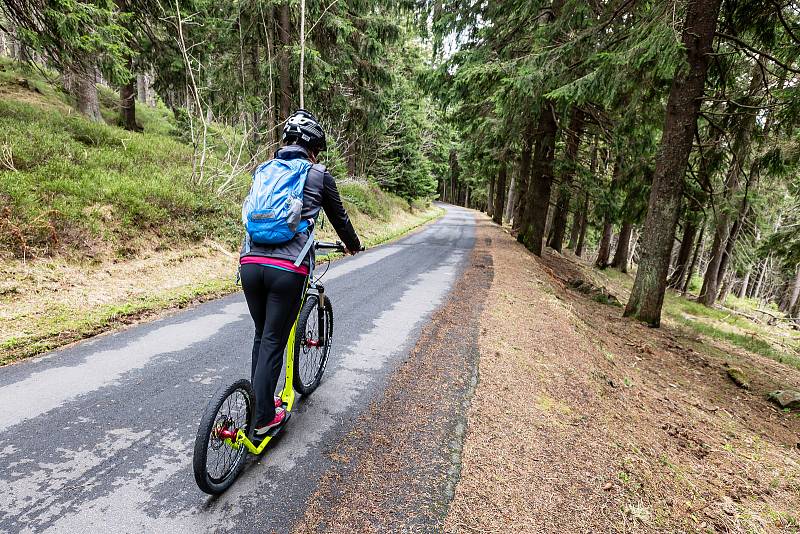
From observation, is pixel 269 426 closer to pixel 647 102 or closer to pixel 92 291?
pixel 92 291

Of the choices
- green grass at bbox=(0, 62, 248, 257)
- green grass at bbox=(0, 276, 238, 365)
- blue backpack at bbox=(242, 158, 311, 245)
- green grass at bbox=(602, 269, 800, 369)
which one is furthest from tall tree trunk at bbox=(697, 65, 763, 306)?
green grass at bbox=(0, 62, 248, 257)

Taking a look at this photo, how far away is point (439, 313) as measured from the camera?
6.38 m

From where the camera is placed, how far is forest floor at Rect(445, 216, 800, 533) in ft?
8.10

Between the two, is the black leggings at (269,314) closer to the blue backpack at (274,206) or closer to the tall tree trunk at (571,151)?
the blue backpack at (274,206)

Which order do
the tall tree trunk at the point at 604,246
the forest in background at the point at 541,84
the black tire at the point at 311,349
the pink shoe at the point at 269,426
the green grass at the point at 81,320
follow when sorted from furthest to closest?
the tall tree trunk at the point at 604,246 → the forest in background at the point at 541,84 → the green grass at the point at 81,320 → the black tire at the point at 311,349 → the pink shoe at the point at 269,426

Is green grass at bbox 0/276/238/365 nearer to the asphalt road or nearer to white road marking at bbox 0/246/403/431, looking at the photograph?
the asphalt road

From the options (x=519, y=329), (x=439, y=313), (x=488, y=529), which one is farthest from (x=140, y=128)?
(x=488, y=529)

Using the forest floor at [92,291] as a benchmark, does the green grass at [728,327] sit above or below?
below

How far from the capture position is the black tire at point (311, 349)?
11.1ft

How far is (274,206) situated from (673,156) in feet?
25.9

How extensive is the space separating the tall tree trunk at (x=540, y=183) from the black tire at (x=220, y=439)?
13.0m

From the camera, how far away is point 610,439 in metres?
3.20

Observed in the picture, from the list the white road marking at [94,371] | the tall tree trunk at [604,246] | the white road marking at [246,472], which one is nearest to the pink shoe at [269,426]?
the white road marking at [246,472]

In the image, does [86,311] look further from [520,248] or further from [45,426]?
[520,248]
